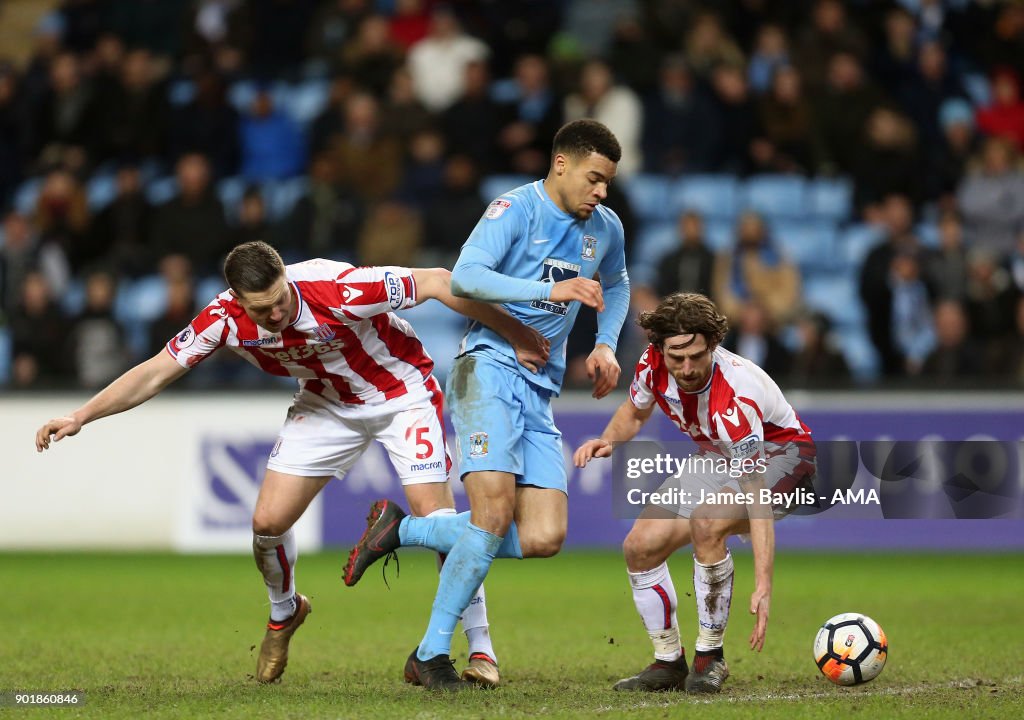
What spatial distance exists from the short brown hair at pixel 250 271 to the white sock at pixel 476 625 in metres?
1.29

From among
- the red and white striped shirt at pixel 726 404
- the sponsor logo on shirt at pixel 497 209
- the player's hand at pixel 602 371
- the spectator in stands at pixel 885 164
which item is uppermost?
the spectator in stands at pixel 885 164

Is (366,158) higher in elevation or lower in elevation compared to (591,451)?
higher

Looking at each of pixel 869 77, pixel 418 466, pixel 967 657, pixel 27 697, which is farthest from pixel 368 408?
pixel 869 77

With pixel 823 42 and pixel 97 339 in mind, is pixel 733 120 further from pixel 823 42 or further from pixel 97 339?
pixel 97 339

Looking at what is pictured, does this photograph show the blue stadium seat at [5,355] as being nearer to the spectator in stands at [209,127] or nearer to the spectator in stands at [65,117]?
the spectator in stands at [65,117]

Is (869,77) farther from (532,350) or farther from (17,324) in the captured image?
(532,350)

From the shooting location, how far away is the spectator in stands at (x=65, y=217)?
1491cm

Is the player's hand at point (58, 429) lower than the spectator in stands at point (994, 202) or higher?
lower

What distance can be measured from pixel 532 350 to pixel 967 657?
270 centimetres

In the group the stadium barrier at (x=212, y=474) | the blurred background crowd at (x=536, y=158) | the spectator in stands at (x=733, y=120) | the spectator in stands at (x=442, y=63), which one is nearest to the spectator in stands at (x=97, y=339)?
the blurred background crowd at (x=536, y=158)

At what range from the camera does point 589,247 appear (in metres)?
6.75

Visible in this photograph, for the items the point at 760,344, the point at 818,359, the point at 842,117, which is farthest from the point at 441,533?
the point at 842,117

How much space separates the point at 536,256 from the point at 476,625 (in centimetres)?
170

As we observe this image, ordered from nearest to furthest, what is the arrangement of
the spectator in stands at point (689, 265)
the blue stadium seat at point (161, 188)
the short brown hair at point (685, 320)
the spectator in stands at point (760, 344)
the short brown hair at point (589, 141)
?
1. the short brown hair at point (685, 320)
2. the short brown hair at point (589, 141)
3. the spectator in stands at point (760, 344)
4. the spectator in stands at point (689, 265)
5. the blue stadium seat at point (161, 188)
